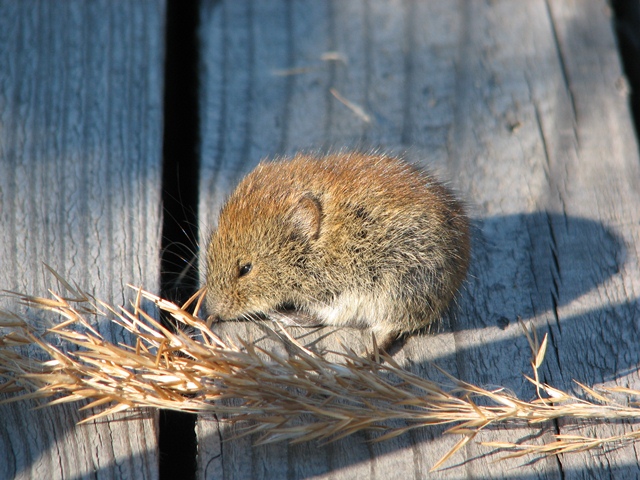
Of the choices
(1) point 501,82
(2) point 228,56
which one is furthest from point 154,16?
(1) point 501,82

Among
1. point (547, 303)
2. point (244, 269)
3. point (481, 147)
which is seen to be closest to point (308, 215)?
point (244, 269)

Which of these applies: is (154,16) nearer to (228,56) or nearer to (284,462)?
(228,56)

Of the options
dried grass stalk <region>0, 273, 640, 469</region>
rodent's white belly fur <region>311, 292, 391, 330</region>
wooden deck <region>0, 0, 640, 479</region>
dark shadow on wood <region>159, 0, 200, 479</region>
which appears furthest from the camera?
rodent's white belly fur <region>311, 292, 391, 330</region>

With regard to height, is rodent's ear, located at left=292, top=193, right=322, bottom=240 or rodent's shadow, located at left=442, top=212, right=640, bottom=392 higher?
rodent's ear, located at left=292, top=193, right=322, bottom=240

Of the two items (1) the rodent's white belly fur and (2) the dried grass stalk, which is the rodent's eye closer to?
(1) the rodent's white belly fur

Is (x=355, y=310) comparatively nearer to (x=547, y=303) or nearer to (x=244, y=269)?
(x=244, y=269)

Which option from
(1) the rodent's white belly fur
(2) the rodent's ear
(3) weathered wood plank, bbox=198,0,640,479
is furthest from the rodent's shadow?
(2) the rodent's ear
